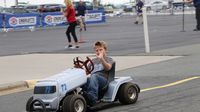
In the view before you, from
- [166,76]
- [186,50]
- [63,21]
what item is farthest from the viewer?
[63,21]

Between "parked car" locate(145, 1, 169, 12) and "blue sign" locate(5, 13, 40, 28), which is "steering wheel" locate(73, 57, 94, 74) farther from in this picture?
"parked car" locate(145, 1, 169, 12)

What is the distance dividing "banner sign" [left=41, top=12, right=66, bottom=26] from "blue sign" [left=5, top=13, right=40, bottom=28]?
1058 millimetres

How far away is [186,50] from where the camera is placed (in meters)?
17.6

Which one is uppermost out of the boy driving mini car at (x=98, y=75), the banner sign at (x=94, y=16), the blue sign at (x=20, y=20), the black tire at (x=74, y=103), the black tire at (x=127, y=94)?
the boy driving mini car at (x=98, y=75)

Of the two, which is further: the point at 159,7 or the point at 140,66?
the point at 159,7

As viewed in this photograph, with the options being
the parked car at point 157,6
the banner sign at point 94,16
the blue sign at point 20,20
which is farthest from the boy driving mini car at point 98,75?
the parked car at point 157,6

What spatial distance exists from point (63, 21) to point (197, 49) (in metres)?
24.7

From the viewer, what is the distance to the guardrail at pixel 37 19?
125ft

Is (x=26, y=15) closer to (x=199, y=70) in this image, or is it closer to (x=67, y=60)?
(x=67, y=60)

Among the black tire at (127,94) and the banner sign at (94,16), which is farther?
the banner sign at (94,16)

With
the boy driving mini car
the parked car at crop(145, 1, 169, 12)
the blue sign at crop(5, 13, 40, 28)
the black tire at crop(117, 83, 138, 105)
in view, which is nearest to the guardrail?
the blue sign at crop(5, 13, 40, 28)

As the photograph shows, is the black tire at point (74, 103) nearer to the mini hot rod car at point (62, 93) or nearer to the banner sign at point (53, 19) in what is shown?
the mini hot rod car at point (62, 93)

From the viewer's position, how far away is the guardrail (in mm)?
38081

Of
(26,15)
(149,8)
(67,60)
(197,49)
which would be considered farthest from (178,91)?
(149,8)
